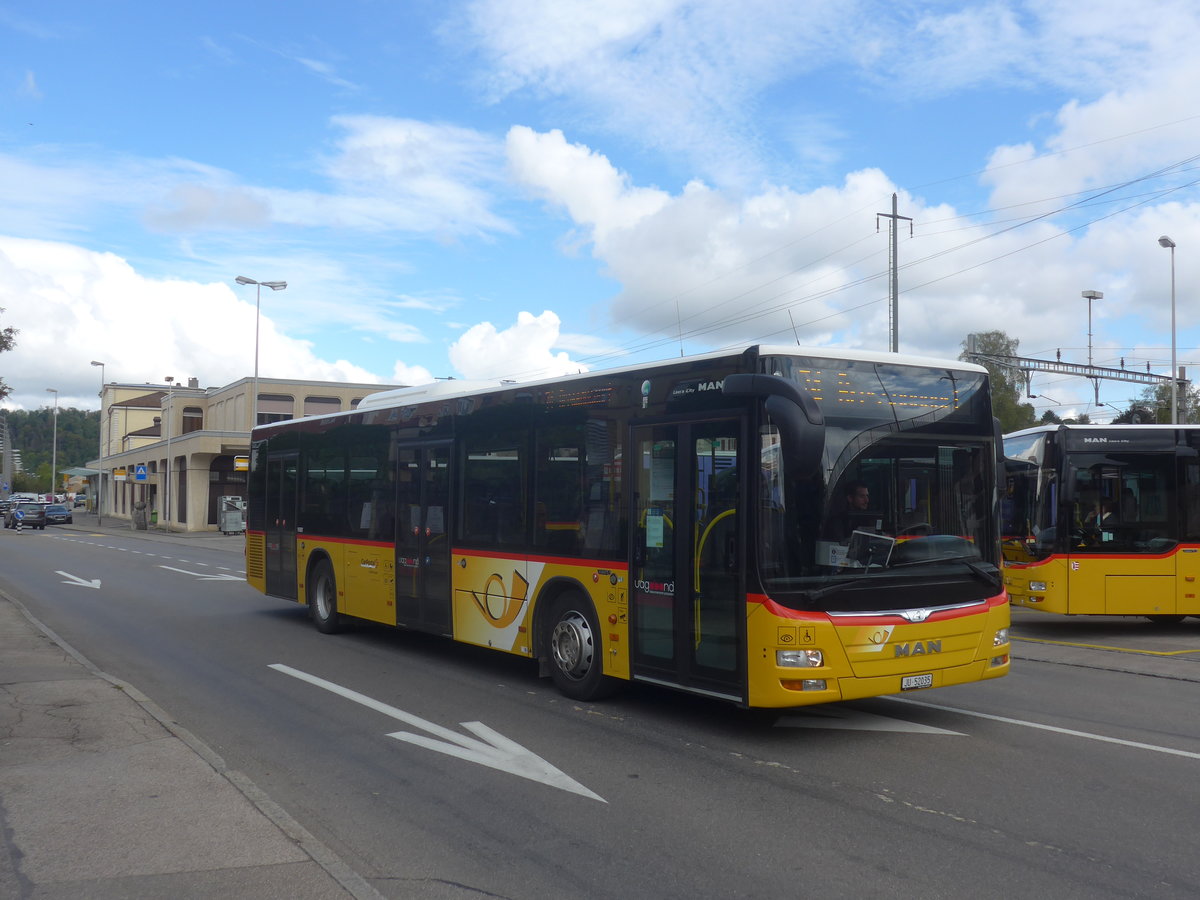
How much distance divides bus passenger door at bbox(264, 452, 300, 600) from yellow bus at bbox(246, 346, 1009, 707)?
565 centimetres

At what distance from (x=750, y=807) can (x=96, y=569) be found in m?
24.9

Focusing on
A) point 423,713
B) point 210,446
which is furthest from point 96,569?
point 210,446

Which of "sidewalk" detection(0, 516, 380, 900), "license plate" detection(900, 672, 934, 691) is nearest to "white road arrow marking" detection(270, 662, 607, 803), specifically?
"sidewalk" detection(0, 516, 380, 900)

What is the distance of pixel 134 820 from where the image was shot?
574 cm

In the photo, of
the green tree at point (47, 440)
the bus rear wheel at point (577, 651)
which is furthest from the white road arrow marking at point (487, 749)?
the green tree at point (47, 440)

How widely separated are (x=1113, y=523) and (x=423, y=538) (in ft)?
31.3

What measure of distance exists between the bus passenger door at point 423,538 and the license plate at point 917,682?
534 cm

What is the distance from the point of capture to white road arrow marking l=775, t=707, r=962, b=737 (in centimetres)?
826

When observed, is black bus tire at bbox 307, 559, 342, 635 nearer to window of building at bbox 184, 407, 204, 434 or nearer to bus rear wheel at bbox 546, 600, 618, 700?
bus rear wheel at bbox 546, 600, 618, 700

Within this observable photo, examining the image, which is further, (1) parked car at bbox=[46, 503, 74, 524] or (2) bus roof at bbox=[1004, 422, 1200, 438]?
(1) parked car at bbox=[46, 503, 74, 524]

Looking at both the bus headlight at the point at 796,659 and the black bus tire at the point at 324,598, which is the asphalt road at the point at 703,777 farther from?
the black bus tire at the point at 324,598

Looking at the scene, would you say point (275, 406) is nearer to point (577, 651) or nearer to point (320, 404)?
point (320, 404)

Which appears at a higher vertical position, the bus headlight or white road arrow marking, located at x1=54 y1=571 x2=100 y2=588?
the bus headlight

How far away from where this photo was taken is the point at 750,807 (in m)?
6.23
